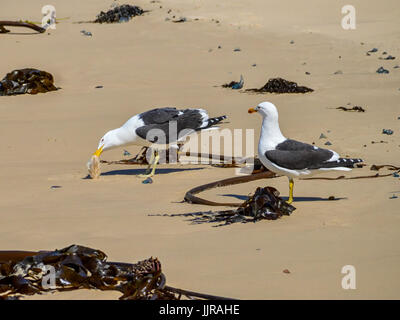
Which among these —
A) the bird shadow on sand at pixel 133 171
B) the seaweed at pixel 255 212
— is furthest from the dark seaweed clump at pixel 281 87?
the seaweed at pixel 255 212

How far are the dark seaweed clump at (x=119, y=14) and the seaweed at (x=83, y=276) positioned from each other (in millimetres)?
19490

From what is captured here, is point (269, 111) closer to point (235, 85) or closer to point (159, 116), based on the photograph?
point (159, 116)

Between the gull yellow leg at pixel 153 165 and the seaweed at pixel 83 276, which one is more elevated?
the seaweed at pixel 83 276

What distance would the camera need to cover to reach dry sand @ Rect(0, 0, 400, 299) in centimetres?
562

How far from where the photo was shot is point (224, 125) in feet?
40.7

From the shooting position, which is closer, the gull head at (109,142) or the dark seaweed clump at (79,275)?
the dark seaweed clump at (79,275)

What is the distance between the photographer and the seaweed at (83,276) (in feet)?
16.0

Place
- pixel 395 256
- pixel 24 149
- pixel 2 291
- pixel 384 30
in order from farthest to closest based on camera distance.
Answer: pixel 384 30, pixel 24 149, pixel 395 256, pixel 2 291

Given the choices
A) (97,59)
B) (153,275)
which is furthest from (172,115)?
(97,59)

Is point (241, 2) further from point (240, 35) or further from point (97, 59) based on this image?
point (97, 59)

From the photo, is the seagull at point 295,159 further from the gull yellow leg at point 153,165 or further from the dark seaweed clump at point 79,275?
the dark seaweed clump at point 79,275

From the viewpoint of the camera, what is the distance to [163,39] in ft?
69.8

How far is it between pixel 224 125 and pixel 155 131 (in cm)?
278
